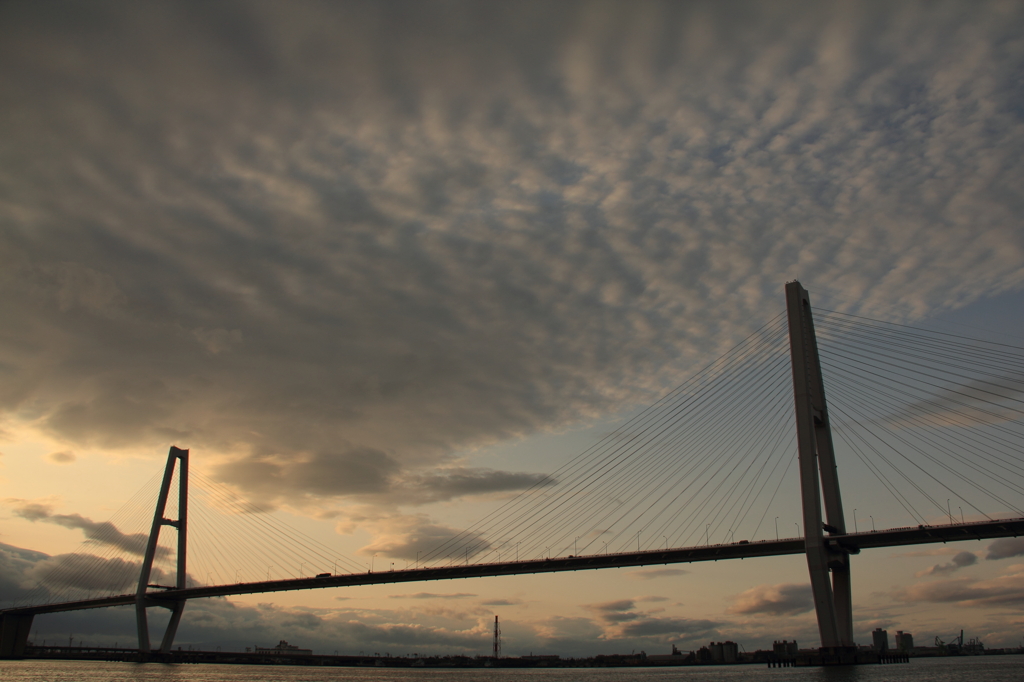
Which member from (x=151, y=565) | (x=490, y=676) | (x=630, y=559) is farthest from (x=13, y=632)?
(x=630, y=559)

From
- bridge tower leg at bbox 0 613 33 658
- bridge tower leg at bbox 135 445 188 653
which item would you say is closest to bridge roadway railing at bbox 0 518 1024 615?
bridge tower leg at bbox 135 445 188 653

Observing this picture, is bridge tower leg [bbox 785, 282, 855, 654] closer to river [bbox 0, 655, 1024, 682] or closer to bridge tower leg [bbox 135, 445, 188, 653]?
river [bbox 0, 655, 1024, 682]

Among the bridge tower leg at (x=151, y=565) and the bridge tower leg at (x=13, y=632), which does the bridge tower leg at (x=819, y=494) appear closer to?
the bridge tower leg at (x=151, y=565)

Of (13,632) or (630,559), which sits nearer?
(630,559)

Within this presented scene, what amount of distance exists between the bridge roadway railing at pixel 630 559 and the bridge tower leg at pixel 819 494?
142 cm

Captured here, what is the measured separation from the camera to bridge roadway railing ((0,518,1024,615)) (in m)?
41.7

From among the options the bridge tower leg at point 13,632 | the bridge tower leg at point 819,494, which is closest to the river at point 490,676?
the bridge tower leg at point 819,494

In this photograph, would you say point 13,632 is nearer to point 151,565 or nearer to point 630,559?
point 151,565

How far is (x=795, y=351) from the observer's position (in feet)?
150

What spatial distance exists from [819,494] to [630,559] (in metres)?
15.4

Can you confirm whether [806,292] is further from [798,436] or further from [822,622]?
[822,622]

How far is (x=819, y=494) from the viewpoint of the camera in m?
40.9

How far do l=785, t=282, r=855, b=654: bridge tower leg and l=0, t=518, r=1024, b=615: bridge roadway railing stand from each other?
1423 mm

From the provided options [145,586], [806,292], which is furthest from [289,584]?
[806,292]
